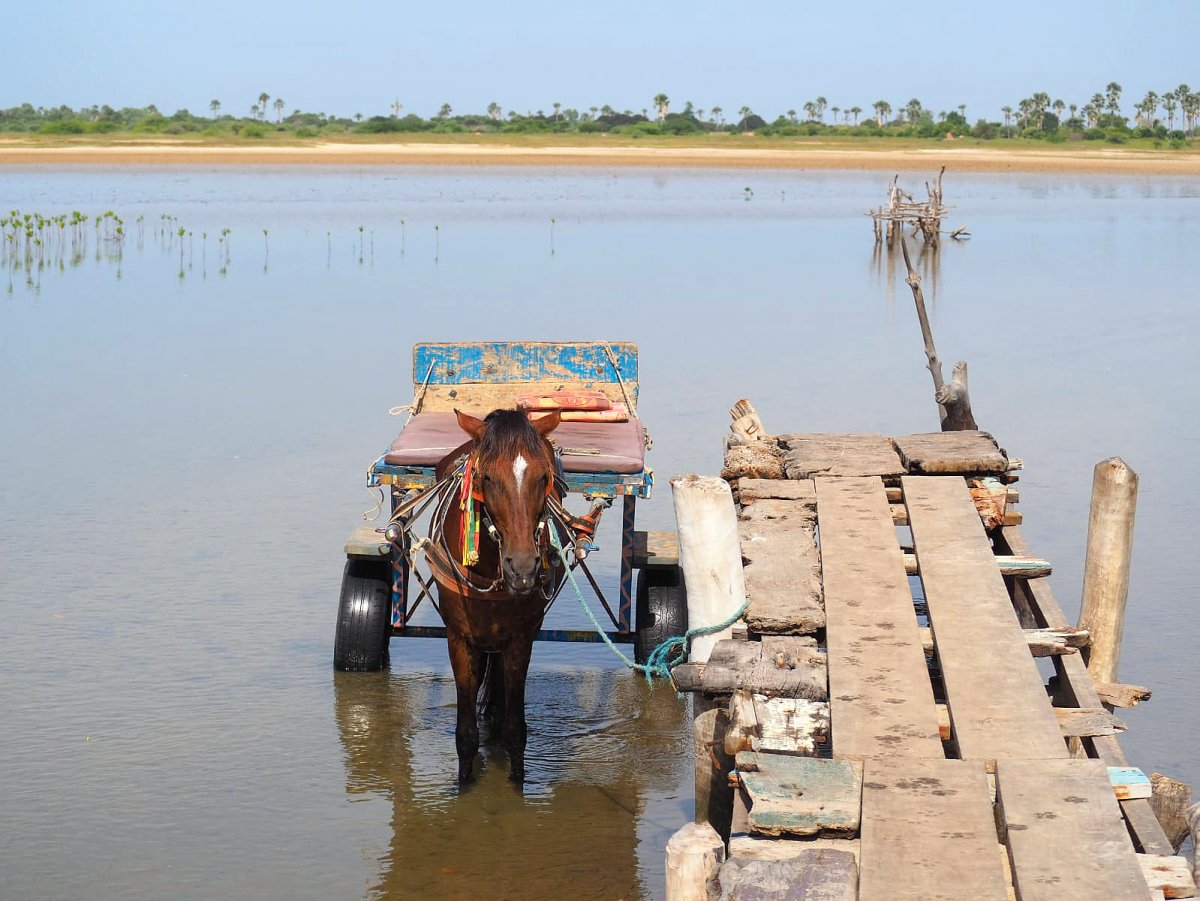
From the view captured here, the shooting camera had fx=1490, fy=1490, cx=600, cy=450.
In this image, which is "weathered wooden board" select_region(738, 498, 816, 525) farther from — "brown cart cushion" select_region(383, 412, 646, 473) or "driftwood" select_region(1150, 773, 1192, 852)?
"driftwood" select_region(1150, 773, 1192, 852)

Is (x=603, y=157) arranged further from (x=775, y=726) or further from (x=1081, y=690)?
(x=775, y=726)

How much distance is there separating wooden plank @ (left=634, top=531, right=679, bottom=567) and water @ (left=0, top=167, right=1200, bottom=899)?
92cm

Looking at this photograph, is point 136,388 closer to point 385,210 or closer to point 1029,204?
point 385,210

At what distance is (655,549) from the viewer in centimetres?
909

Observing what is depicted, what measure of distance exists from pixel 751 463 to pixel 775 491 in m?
0.37

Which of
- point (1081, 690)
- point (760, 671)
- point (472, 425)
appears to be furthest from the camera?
point (472, 425)

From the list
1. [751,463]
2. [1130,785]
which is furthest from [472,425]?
[1130,785]

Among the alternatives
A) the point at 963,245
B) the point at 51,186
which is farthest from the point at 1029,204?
the point at 51,186

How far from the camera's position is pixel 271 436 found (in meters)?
15.4

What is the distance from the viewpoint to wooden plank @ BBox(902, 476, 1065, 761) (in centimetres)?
540

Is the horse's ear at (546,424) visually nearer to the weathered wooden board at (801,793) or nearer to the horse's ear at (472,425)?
the horse's ear at (472,425)

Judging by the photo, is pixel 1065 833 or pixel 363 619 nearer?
pixel 1065 833

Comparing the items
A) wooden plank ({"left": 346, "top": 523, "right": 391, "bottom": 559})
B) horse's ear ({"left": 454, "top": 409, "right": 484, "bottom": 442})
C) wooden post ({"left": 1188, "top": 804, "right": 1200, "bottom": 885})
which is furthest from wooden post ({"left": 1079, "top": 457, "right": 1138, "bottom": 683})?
wooden plank ({"left": 346, "top": 523, "right": 391, "bottom": 559})

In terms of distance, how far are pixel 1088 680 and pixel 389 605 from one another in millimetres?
4363
